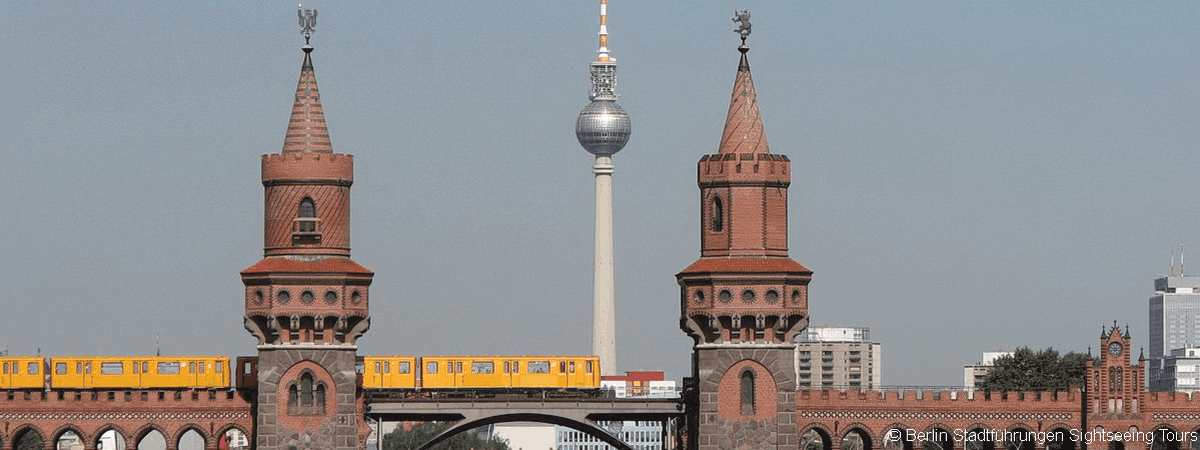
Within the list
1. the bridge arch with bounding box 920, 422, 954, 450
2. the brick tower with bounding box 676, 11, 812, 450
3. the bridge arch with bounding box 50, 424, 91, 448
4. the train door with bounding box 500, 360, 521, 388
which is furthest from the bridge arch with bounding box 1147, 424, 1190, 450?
the bridge arch with bounding box 50, 424, 91, 448

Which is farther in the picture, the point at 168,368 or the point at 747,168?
the point at 168,368

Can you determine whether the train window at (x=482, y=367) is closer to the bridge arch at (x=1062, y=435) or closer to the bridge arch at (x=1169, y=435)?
the bridge arch at (x=1062, y=435)

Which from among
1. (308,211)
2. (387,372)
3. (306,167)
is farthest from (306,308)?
(387,372)

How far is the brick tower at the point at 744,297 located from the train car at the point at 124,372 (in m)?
27.0

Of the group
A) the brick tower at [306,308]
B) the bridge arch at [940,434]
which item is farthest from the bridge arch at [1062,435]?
the brick tower at [306,308]

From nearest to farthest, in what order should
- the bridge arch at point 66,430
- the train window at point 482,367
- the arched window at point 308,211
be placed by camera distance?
the arched window at point 308,211
the bridge arch at point 66,430
the train window at point 482,367

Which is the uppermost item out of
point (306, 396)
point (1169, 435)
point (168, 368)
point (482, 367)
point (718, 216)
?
point (718, 216)

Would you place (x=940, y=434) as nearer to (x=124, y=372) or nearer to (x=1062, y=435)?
(x=1062, y=435)

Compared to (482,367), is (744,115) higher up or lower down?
higher up

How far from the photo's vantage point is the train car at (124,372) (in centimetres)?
15125

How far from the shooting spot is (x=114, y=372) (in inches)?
5999

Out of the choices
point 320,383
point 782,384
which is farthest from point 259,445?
point 782,384

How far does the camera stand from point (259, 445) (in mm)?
139750

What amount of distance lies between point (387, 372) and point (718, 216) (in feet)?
70.6
